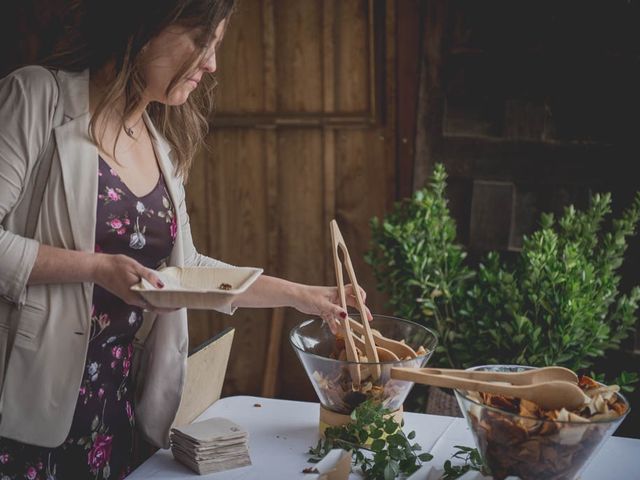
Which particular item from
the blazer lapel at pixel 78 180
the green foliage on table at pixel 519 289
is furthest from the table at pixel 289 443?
the green foliage on table at pixel 519 289

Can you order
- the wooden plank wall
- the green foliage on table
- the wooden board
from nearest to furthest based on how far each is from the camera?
the wooden board
the green foliage on table
the wooden plank wall

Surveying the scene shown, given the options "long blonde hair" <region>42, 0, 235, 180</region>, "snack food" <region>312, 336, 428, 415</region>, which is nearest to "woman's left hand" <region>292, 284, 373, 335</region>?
"snack food" <region>312, 336, 428, 415</region>

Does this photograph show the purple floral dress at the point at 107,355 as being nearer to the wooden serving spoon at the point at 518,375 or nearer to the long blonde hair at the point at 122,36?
the long blonde hair at the point at 122,36

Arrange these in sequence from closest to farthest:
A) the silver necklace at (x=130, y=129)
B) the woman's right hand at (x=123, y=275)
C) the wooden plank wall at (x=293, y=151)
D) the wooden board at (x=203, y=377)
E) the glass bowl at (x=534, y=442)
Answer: the glass bowl at (x=534, y=442) < the woman's right hand at (x=123, y=275) < the silver necklace at (x=130, y=129) < the wooden board at (x=203, y=377) < the wooden plank wall at (x=293, y=151)

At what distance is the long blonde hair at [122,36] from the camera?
1.50 meters

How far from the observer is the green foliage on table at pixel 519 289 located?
232 centimetres

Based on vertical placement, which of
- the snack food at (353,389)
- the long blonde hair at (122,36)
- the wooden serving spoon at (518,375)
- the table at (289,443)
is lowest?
the table at (289,443)

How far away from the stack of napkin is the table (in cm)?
2

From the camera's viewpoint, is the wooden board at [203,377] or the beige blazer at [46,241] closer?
the beige blazer at [46,241]

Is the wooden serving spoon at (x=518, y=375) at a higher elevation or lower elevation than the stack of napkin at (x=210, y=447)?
higher

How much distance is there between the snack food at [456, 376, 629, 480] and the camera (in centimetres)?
127

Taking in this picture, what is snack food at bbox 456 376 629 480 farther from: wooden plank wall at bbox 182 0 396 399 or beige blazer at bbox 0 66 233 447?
wooden plank wall at bbox 182 0 396 399

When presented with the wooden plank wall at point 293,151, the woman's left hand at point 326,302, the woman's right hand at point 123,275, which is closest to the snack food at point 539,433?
the woman's left hand at point 326,302

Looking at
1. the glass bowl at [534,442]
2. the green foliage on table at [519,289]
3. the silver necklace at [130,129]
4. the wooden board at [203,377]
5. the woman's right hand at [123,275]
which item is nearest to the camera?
the glass bowl at [534,442]
